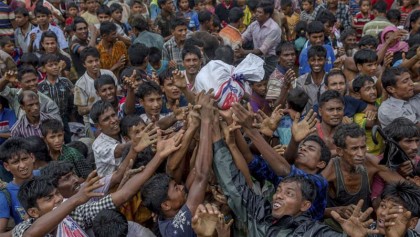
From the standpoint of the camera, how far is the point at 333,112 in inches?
207

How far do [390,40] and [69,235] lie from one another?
4.79 meters

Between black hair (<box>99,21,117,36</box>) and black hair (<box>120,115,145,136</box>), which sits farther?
black hair (<box>99,21,117,36</box>)

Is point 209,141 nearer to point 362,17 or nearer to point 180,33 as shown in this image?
point 180,33

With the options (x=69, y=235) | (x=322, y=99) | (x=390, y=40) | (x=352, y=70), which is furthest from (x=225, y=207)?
(x=390, y=40)

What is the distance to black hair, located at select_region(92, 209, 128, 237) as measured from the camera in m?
3.80

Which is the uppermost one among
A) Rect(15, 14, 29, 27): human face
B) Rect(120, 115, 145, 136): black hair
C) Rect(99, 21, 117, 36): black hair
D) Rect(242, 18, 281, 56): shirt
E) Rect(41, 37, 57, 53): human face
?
Rect(120, 115, 145, 136): black hair

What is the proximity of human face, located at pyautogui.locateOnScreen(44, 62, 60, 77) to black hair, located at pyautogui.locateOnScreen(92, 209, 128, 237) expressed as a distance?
3.37m

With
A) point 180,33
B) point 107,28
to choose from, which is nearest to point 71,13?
point 107,28

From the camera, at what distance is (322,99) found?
5.34m

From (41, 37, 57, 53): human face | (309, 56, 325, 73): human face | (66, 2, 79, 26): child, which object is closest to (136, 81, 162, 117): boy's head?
(309, 56, 325, 73): human face

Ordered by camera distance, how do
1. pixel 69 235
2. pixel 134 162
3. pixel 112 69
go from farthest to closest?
pixel 112 69 < pixel 134 162 < pixel 69 235

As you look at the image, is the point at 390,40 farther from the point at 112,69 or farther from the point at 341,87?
the point at 112,69

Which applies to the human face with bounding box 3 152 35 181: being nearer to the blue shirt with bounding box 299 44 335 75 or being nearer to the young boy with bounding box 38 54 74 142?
the young boy with bounding box 38 54 74 142

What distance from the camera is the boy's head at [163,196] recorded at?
13.1 feet
